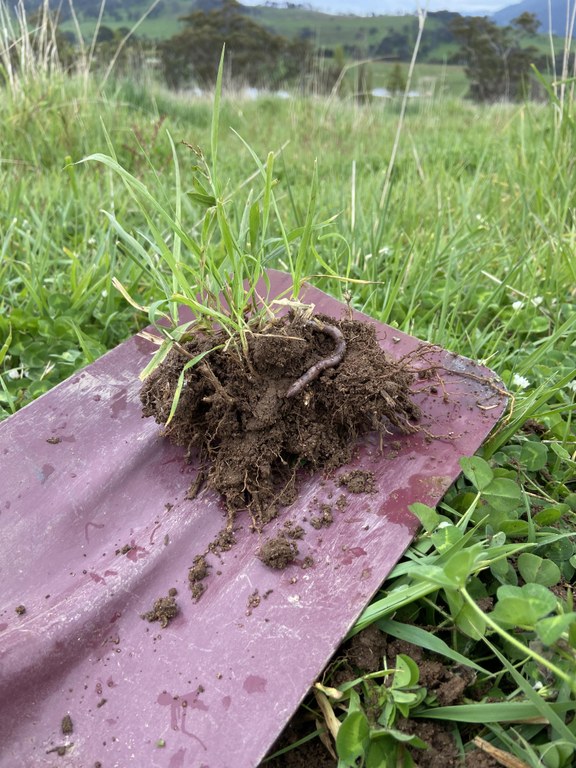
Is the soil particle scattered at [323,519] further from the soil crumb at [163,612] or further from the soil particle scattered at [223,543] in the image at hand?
the soil crumb at [163,612]

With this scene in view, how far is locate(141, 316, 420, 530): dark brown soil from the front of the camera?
3.98ft

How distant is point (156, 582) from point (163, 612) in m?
0.08

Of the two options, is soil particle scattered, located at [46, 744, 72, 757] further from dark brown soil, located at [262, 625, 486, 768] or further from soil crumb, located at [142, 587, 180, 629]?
dark brown soil, located at [262, 625, 486, 768]

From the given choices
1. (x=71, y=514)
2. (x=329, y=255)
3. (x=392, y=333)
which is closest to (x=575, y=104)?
(x=329, y=255)

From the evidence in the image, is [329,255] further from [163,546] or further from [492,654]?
[492,654]

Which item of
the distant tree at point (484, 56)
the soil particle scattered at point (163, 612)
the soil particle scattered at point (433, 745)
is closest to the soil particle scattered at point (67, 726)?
the soil particle scattered at point (163, 612)

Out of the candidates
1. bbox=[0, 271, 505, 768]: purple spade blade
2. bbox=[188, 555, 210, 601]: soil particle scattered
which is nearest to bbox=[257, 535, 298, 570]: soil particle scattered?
bbox=[0, 271, 505, 768]: purple spade blade

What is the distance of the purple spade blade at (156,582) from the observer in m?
0.93

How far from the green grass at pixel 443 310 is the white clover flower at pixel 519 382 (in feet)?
0.05

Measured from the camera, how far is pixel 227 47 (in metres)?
16.3

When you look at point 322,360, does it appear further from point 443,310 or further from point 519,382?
point 443,310

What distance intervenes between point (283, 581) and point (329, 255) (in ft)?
5.57

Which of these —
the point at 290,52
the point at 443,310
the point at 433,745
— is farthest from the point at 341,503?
the point at 290,52

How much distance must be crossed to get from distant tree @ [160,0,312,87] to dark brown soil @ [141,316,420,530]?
15.5 metres
